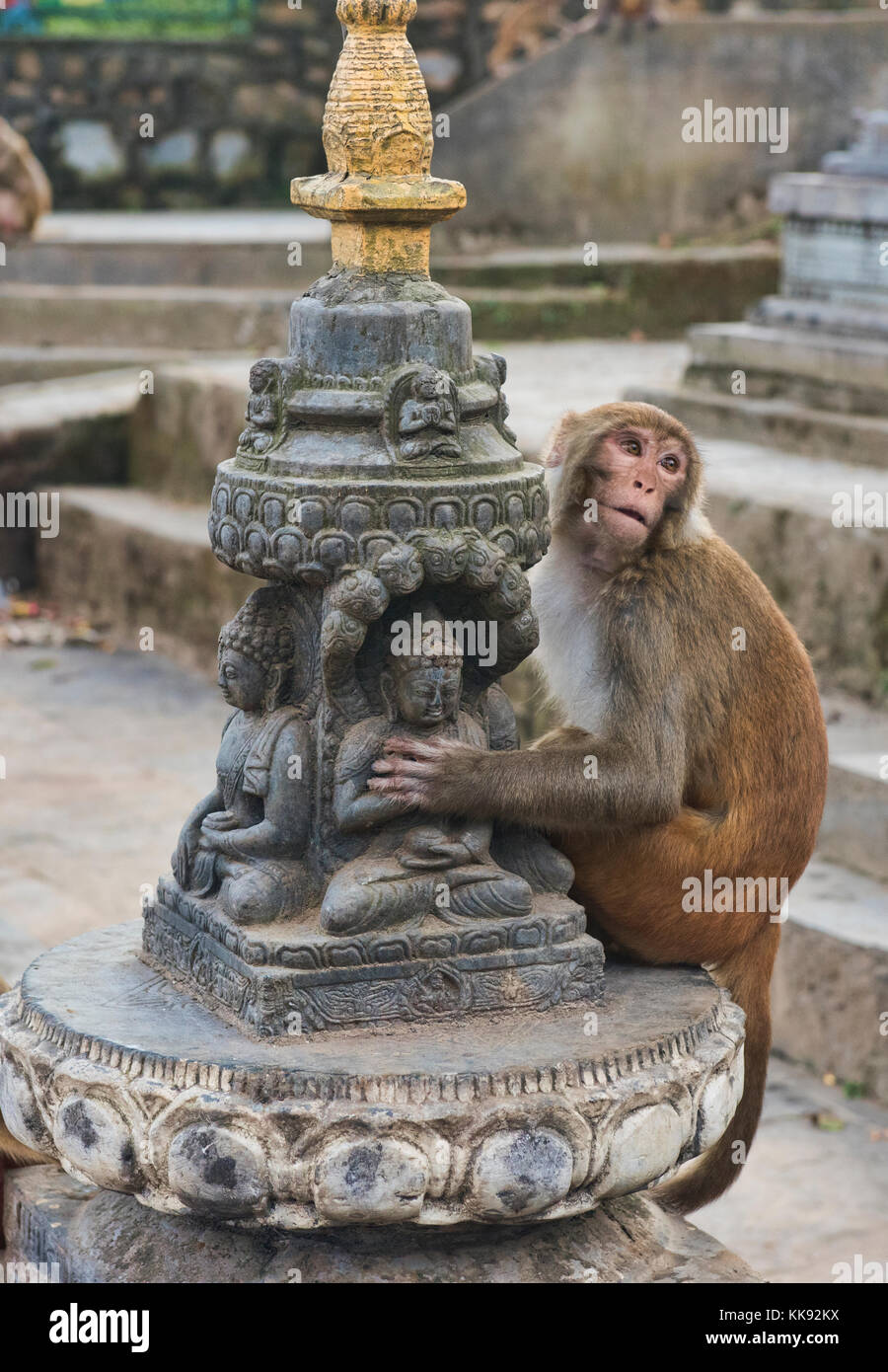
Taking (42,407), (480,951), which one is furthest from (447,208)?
(42,407)

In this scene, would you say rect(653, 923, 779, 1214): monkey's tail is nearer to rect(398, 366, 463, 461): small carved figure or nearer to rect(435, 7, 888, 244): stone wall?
rect(398, 366, 463, 461): small carved figure

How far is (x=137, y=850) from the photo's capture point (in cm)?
702

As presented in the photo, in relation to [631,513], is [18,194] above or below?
above

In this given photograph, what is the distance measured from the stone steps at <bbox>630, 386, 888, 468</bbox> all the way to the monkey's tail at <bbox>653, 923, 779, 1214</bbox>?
13.2 ft

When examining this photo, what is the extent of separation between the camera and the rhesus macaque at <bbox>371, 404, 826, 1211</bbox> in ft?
10.1

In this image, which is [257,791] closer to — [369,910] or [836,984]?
[369,910]

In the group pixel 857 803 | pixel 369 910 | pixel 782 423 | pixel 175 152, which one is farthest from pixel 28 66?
A: pixel 369 910

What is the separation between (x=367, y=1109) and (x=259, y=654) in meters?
0.72

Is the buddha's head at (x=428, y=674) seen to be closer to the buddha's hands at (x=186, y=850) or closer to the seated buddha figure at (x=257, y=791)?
the seated buddha figure at (x=257, y=791)

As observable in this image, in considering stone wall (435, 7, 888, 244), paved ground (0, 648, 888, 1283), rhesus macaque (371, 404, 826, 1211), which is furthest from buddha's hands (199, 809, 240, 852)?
stone wall (435, 7, 888, 244)

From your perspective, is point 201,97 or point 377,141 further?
point 201,97

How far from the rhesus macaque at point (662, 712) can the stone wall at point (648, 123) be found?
381 inches

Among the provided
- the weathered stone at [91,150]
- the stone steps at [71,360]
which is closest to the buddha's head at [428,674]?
the stone steps at [71,360]

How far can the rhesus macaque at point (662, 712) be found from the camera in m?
3.09
